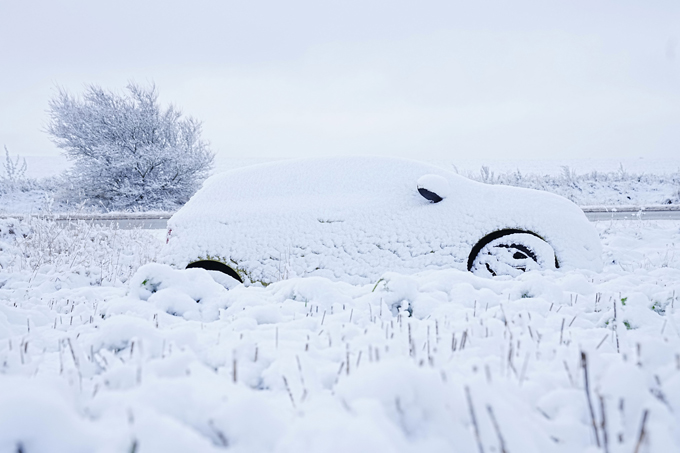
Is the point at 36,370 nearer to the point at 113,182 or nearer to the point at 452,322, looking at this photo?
the point at 452,322

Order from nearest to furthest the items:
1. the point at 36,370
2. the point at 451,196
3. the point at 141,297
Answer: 1. the point at 36,370
2. the point at 141,297
3. the point at 451,196

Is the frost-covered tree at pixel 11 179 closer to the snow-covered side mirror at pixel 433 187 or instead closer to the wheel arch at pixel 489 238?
the snow-covered side mirror at pixel 433 187

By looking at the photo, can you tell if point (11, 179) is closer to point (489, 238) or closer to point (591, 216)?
point (489, 238)

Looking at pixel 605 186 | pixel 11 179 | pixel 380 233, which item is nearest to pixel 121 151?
pixel 11 179

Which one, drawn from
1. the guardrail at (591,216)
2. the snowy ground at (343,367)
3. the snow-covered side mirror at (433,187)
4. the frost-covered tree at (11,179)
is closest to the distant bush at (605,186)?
the guardrail at (591,216)

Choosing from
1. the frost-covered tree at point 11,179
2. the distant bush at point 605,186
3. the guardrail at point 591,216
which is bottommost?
the guardrail at point 591,216

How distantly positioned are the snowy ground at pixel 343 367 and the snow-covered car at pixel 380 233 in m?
0.77

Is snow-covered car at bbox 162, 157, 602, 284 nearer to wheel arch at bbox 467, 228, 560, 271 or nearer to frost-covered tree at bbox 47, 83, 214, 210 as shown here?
wheel arch at bbox 467, 228, 560, 271

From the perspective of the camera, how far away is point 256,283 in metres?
3.77

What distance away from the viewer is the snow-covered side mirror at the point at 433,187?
156 inches

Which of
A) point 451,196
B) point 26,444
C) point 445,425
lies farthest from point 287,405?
point 451,196

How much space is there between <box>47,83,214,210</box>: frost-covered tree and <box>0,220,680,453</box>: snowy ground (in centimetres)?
1201

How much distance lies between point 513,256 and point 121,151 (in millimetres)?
14155

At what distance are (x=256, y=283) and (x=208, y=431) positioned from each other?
2.75 metres
